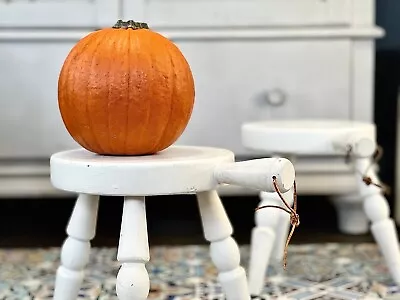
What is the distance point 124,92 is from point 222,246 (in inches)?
8.7

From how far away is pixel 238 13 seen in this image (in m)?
1.34

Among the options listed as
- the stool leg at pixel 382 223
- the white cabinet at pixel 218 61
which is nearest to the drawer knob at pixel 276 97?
the white cabinet at pixel 218 61

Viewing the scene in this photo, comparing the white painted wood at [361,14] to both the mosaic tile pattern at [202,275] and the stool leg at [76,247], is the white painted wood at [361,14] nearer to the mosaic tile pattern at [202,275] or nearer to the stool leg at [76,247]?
the mosaic tile pattern at [202,275]

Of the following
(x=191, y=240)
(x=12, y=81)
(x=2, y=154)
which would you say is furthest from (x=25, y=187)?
(x=191, y=240)

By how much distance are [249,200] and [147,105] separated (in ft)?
2.91

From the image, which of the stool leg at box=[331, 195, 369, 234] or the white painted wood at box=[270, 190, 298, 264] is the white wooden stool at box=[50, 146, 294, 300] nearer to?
the white painted wood at box=[270, 190, 298, 264]

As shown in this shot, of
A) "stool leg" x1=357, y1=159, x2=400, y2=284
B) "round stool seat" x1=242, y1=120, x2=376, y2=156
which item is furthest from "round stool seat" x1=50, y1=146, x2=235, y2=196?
"stool leg" x1=357, y1=159, x2=400, y2=284

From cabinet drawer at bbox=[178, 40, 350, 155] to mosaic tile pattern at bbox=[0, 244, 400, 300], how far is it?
9.6 inches

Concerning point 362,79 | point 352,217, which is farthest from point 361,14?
point 352,217

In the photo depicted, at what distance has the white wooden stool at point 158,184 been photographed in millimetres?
726

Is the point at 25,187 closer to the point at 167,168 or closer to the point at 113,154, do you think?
the point at 113,154

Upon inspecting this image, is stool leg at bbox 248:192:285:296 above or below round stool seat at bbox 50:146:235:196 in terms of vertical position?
below

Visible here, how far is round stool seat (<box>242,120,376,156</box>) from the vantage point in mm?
974

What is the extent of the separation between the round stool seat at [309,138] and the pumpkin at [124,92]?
0.23 metres
